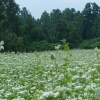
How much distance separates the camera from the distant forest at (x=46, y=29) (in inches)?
1118

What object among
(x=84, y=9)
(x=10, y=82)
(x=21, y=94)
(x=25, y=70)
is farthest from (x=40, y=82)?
(x=84, y=9)

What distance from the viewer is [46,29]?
47.3 meters

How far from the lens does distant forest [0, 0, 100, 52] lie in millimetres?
28391

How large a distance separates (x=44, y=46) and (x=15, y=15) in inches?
141

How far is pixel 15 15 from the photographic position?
29.4 m

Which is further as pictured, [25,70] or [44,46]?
[44,46]

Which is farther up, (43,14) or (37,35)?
(43,14)

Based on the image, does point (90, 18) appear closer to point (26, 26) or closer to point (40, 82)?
point (26, 26)

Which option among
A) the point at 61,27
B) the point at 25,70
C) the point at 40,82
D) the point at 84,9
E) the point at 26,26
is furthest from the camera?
the point at 84,9

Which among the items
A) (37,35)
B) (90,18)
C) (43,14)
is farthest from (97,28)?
(37,35)

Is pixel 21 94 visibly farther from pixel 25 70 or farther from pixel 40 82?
pixel 25 70

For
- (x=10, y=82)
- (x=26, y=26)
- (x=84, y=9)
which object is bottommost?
(x=10, y=82)

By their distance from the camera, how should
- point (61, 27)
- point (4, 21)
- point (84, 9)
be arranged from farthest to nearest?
point (84, 9) → point (61, 27) → point (4, 21)

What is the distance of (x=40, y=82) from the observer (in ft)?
17.7
